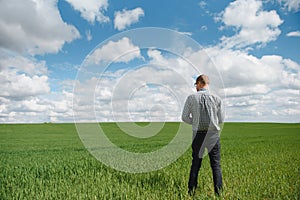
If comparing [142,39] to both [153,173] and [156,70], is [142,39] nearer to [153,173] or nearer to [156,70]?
[156,70]

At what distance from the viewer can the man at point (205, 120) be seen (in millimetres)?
5363

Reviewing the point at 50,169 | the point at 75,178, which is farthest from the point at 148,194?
the point at 50,169

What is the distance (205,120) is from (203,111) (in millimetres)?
184

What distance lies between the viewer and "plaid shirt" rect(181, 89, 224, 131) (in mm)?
5352

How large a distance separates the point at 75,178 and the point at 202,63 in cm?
441

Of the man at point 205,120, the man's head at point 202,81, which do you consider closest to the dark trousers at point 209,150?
the man at point 205,120

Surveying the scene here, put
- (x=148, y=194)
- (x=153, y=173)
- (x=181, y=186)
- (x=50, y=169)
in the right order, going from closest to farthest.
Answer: (x=148, y=194), (x=181, y=186), (x=153, y=173), (x=50, y=169)

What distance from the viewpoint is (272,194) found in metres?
5.61

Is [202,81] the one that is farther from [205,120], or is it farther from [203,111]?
[205,120]

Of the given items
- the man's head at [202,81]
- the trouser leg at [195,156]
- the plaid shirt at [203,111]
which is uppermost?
the man's head at [202,81]

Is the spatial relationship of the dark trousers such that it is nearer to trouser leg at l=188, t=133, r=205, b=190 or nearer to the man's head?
trouser leg at l=188, t=133, r=205, b=190

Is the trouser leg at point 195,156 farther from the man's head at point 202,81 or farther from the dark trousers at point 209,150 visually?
the man's head at point 202,81

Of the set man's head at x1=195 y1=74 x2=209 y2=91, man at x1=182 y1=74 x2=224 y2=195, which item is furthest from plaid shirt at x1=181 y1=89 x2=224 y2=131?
man's head at x1=195 y1=74 x2=209 y2=91

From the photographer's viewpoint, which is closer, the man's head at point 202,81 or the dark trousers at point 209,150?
the dark trousers at point 209,150
